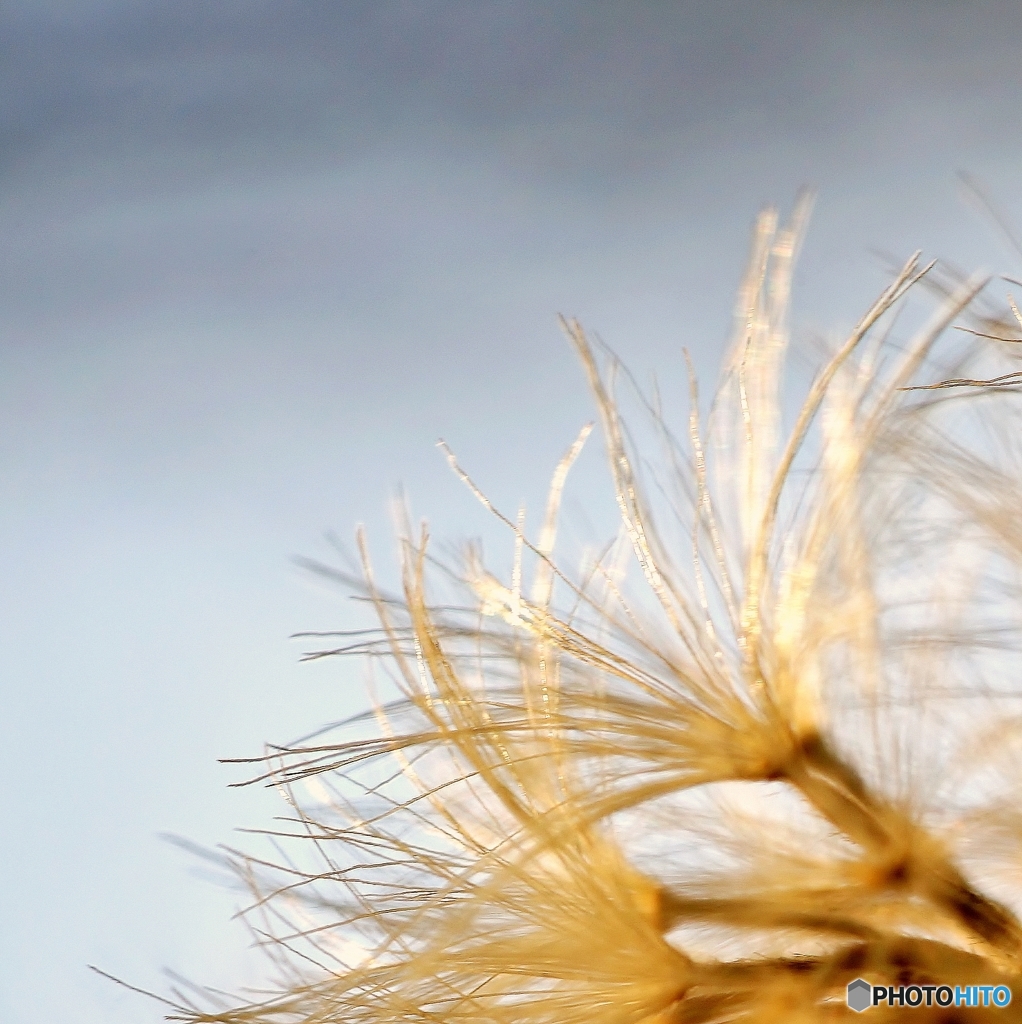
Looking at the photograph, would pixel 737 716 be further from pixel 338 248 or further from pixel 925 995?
pixel 338 248

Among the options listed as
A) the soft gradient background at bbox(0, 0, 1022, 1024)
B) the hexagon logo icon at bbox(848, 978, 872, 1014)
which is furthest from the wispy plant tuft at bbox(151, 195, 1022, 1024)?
the soft gradient background at bbox(0, 0, 1022, 1024)

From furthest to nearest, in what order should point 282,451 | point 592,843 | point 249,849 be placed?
point 282,451, point 249,849, point 592,843

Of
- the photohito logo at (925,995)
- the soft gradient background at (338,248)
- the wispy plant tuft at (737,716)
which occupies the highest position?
the soft gradient background at (338,248)

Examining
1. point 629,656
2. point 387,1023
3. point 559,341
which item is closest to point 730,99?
point 559,341

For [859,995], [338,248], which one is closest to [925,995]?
[859,995]

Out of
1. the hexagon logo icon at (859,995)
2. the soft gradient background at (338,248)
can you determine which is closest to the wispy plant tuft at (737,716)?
the hexagon logo icon at (859,995)

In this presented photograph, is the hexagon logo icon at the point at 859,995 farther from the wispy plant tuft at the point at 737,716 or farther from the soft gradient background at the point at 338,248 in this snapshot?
the soft gradient background at the point at 338,248

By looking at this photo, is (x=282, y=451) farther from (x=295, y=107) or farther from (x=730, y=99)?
(x=730, y=99)

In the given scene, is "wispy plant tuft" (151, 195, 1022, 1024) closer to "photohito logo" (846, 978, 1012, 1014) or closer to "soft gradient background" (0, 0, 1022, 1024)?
"photohito logo" (846, 978, 1012, 1014)
